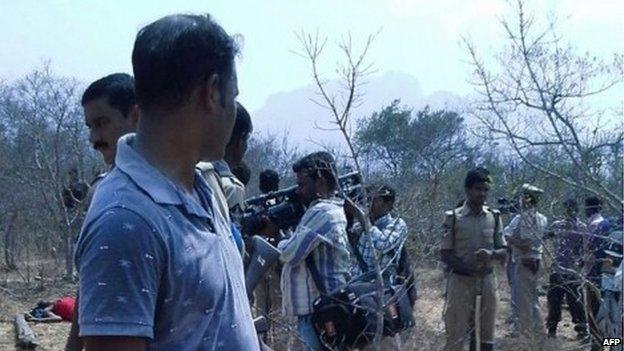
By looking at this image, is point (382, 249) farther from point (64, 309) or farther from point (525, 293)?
point (64, 309)

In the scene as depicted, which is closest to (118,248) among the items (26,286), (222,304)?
(222,304)

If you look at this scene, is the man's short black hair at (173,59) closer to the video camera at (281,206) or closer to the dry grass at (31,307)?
the video camera at (281,206)

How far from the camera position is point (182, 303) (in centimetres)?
134

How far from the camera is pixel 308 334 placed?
187 inches

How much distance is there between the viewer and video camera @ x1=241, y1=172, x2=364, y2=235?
14.6 ft

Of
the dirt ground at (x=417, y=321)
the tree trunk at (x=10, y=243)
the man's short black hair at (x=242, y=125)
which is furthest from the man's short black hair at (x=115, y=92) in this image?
the tree trunk at (x=10, y=243)

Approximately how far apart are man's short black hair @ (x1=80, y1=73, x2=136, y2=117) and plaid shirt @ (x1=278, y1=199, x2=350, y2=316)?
79.2 inches

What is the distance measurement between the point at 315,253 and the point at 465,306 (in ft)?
8.30

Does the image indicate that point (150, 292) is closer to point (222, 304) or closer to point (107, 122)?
point (222, 304)

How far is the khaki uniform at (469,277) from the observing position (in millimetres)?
6824

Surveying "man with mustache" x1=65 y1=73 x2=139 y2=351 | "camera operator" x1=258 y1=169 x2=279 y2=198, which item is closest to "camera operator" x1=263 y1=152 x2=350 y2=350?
"man with mustache" x1=65 y1=73 x2=139 y2=351

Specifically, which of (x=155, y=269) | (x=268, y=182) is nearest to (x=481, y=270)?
(x=268, y=182)

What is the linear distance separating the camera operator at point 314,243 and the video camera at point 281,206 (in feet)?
0.17

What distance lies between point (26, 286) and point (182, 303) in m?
10.9
